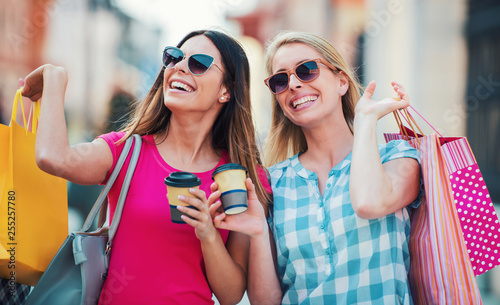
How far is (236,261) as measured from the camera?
82.9 inches

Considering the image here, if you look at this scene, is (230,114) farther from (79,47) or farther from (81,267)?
(79,47)

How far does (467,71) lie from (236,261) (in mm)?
4711

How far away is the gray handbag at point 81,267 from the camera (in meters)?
1.68

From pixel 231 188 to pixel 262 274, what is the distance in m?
0.49

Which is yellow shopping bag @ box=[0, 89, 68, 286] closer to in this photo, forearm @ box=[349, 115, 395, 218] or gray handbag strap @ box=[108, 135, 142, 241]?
gray handbag strap @ box=[108, 135, 142, 241]

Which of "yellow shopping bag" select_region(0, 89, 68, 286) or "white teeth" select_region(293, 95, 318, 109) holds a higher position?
"white teeth" select_region(293, 95, 318, 109)

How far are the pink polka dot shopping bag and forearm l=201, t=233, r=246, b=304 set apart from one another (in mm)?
759

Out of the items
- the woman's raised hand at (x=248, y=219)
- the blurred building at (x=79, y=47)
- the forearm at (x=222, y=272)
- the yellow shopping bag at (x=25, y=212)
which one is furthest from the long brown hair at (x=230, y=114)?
the blurred building at (x=79, y=47)

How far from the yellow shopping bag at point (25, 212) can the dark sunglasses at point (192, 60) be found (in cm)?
63

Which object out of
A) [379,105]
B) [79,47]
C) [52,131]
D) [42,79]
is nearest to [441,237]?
[379,105]

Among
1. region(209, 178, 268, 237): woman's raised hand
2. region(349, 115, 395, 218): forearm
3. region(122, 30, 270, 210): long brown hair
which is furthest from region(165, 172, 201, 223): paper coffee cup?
region(349, 115, 395, 218): forearm

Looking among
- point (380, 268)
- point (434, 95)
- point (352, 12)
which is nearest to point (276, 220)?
point (380, 268)

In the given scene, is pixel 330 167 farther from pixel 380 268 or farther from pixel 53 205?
pixel 53 205

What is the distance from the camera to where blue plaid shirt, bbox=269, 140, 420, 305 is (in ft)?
6.01
